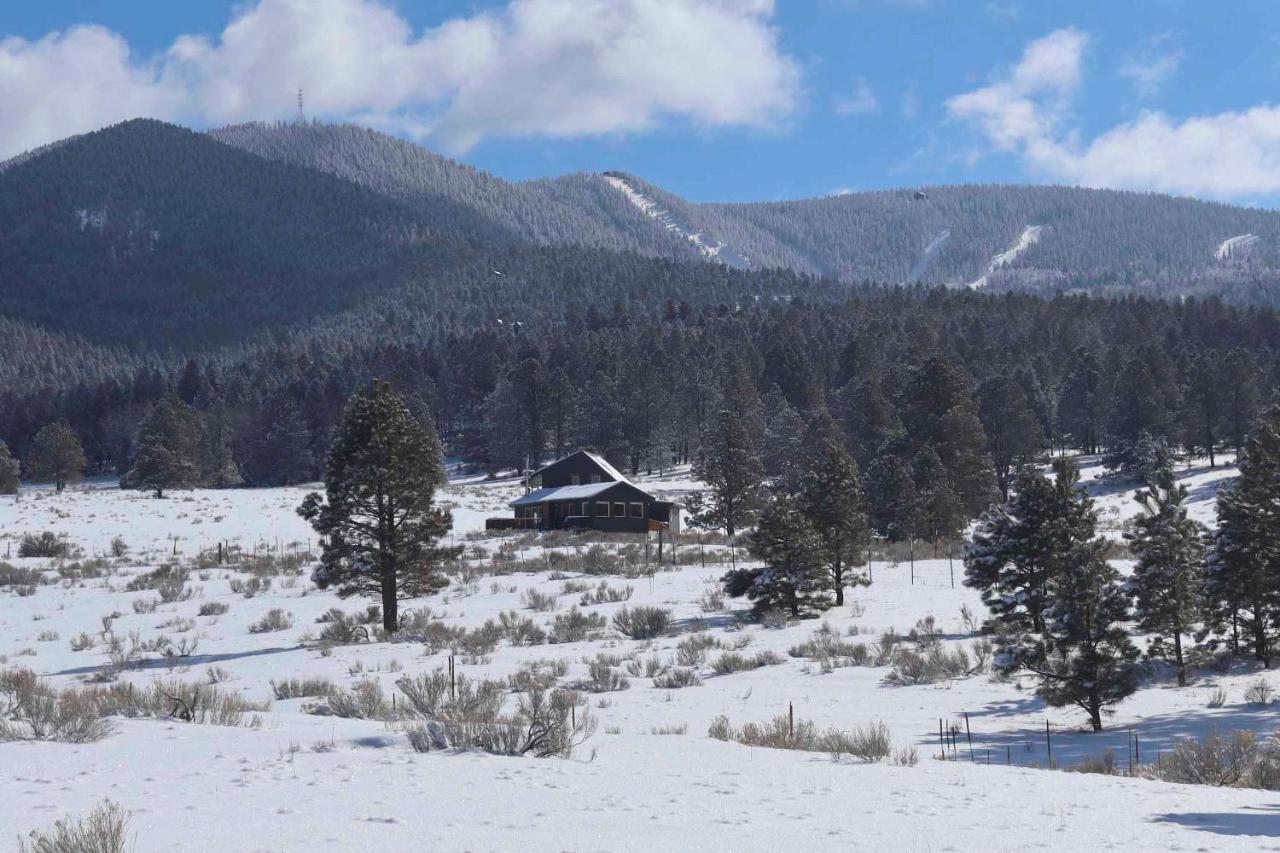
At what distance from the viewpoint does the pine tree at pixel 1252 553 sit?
70.3 ft

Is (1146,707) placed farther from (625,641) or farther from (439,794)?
(439,794)

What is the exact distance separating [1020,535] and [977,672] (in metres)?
4.36

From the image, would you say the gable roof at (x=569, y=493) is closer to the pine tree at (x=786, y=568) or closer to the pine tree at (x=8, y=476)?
the pine tree at (x=786, y=568)

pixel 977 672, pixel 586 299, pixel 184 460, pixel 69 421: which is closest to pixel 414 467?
pixel 977 672

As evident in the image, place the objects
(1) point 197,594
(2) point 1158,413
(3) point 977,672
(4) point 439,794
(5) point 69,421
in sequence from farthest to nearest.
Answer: (5) point 69,421 < (2) point 1158,413 < (1) point 197,594 < (3) point 977,672 < (4) point 439,794

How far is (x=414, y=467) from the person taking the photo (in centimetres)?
2797

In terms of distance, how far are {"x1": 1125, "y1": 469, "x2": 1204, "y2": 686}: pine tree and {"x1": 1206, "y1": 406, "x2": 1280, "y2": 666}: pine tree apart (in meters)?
0.81

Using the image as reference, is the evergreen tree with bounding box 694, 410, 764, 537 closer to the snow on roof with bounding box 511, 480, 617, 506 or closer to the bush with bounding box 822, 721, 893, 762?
the snow on roof with bounding box 511, 480, 617, 506

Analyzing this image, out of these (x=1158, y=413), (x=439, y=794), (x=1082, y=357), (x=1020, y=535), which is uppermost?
(x=1082, y=357)

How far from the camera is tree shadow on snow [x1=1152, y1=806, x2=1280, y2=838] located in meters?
8.42

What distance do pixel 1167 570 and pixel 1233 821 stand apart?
41.2 ft

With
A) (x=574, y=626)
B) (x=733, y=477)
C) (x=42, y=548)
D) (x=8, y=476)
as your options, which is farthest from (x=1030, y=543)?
(x=8, y=476)

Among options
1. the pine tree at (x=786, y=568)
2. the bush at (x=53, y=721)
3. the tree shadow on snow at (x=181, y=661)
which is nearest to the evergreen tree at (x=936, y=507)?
the pine tree at (x=786, y=568)

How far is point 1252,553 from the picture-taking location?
2178 centimetres
